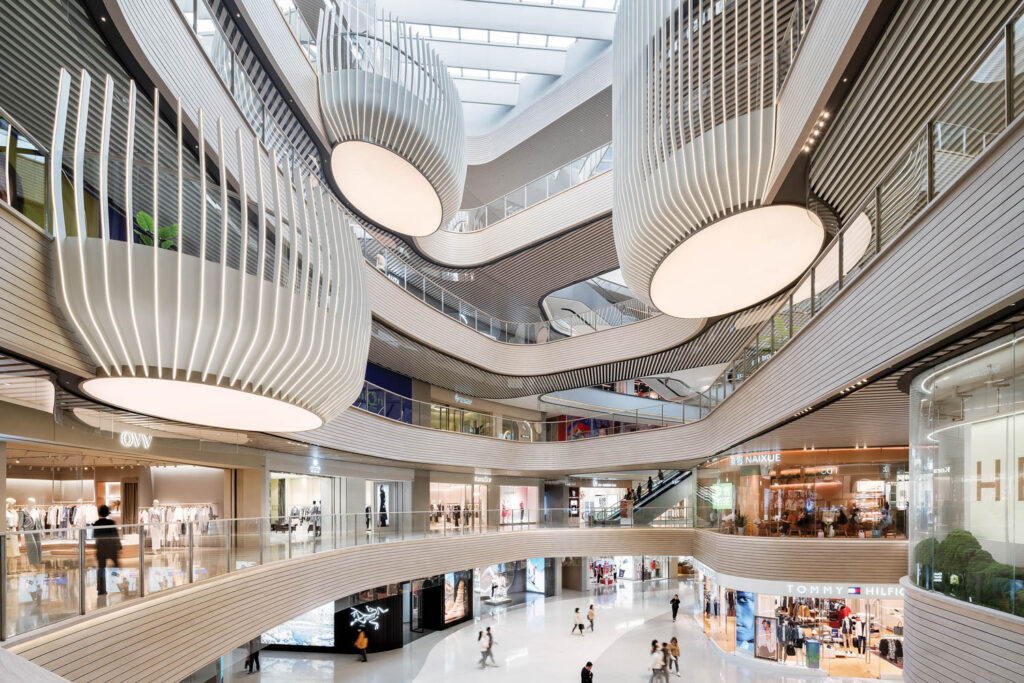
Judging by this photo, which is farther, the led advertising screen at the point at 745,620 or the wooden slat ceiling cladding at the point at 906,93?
the led advertising screen at the point at 745,620

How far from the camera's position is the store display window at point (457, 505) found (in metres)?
19.6


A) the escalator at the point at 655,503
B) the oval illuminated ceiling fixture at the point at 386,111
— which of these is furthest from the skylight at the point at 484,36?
the escalator at the point at 655,503

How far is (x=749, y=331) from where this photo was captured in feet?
58.1

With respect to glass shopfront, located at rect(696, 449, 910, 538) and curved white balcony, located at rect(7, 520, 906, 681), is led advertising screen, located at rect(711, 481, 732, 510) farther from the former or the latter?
glass shopfront, located at rect(696, 449, 910, 538)

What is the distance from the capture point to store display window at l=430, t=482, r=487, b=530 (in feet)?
64.3

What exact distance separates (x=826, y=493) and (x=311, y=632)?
1508cm

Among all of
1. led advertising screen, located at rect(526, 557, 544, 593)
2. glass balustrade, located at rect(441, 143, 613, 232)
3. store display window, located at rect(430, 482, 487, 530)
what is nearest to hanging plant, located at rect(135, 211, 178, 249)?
store display window, located at rect(430, 482, 487, 530)

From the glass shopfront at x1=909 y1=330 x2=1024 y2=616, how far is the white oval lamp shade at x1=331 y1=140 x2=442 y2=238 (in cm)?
1082

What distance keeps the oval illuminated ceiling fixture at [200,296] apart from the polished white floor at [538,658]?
30.8 ft

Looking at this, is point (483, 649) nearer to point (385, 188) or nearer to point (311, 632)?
point (311, 632)

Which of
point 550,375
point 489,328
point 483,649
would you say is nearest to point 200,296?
point 483,649

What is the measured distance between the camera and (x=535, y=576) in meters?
30.0

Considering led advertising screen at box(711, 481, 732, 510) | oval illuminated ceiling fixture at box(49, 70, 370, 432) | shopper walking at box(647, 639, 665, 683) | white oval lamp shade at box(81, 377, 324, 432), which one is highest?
oval illuminated ceiling fixture at box(49, 70, 370, 432)

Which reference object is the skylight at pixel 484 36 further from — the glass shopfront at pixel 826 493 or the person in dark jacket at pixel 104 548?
the person in dark jacket at pixel 104 548
